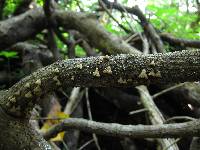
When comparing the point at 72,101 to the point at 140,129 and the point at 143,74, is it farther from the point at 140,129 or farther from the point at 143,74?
the point at 143,74

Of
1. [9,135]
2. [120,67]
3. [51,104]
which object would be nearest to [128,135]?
[9,135]

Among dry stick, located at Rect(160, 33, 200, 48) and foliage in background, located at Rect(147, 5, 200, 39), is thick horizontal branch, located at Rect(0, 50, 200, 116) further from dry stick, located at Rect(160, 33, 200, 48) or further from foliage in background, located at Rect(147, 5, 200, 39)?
foliage in background, located at Rect(147, 5, 200, 39)

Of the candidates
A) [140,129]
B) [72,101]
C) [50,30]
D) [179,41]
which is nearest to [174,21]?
[179,41]

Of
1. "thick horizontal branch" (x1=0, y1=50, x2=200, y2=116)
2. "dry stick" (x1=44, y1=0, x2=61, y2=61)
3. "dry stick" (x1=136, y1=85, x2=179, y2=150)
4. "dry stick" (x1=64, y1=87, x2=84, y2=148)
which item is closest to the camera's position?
"thick horizontal branch" (x1=0, y1=50, x2=200, y2=116)

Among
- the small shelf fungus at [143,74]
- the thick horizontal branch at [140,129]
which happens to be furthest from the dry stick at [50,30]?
the small shelf fungus at [143,74]

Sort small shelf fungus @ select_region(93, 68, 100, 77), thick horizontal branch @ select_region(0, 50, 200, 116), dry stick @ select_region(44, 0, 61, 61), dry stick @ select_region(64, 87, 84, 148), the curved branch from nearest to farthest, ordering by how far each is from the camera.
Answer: thick horizontal branch @ select_region(0, 50, 200, 116), small shelf fungus @ select_region(93, 68, 100, 77), dry stick @ select_region(64, 87, 84, 148), the curved branch, dry stick @ select_region(44, 0, 61, 61)

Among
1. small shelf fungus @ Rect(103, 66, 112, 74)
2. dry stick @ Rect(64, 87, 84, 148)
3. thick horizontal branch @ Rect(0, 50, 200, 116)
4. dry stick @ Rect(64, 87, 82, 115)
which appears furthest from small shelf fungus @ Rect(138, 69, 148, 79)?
dry stick @ Rect(64, 87, 82, 115)

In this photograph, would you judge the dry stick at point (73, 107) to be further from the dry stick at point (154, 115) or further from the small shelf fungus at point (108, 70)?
the small shelf fungus at point (108, 70)
